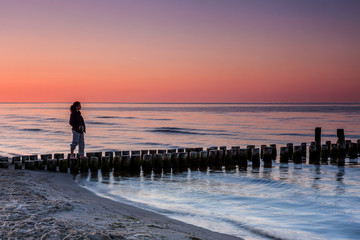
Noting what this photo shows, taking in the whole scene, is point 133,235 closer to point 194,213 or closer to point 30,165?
point 194,213

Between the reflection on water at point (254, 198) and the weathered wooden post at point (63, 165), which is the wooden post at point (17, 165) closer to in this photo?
the weathered wooden post at point (63, 165)

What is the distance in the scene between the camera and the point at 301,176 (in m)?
12.8

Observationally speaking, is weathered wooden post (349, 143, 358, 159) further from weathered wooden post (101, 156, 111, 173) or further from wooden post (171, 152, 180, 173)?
weathered wooden post (101, 156, 111, 173)

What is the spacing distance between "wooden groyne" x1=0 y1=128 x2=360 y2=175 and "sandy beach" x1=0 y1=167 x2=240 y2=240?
293 centimetres

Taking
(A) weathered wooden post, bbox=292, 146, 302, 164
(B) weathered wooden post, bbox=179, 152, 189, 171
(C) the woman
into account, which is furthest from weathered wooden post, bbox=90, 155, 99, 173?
(A) weathered wooden post, bbox=292, 146, 302, 164

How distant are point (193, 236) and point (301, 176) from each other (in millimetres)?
8201

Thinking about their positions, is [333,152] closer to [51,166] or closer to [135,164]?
[135,164]

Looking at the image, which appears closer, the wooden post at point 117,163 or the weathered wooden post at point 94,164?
the weathered wooden post at point 94,164

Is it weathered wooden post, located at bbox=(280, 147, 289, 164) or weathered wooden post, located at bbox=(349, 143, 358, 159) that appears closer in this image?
weathered wooden post, located at bbox=(280, 147, 289, 164)

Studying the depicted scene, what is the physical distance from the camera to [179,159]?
13.5m

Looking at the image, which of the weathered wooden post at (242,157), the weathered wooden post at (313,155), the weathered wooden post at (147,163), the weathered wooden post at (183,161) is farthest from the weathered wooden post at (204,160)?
the weathered wooden post at (313,155)

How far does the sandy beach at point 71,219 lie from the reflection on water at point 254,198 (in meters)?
0.87

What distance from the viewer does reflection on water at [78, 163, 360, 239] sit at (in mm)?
7111

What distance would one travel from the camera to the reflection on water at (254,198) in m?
7.11
